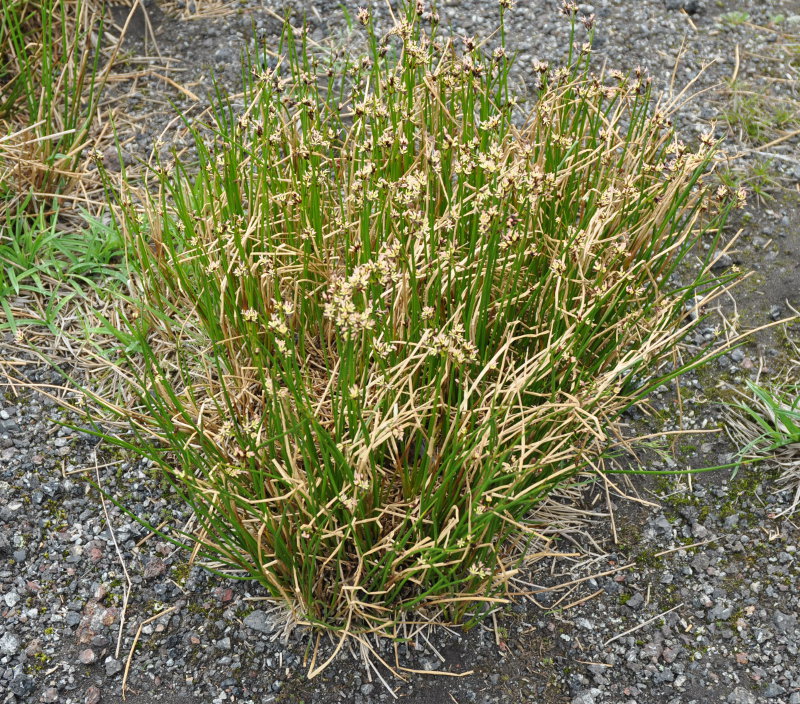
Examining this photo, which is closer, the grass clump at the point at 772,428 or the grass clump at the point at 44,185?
the grass clump at the point at 772,428

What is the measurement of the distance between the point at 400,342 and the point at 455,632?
0.89m

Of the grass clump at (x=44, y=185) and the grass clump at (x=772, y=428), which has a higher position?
the grass clump at (x=44, y=185)

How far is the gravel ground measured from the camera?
2.34 m

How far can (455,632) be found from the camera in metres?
2.44

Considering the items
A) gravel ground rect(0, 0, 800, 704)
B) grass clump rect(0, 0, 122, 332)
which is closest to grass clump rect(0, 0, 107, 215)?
grass clump rect(0, 0, 122, 332)

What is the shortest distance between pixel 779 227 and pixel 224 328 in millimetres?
2368

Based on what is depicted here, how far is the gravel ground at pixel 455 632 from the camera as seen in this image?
234 centimetres

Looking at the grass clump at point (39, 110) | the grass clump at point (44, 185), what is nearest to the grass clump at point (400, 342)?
the grass clump at point (44, 185)

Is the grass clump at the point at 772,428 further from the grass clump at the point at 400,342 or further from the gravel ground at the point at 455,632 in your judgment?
the grass clump at the point at 400,342

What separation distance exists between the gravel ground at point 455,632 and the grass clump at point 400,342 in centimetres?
13

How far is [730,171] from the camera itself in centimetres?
370

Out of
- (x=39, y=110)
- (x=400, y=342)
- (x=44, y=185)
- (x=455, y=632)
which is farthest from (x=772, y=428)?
(x=39, y=110)

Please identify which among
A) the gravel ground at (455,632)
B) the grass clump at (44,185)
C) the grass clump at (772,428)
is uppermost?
the grass clump at (44,185)

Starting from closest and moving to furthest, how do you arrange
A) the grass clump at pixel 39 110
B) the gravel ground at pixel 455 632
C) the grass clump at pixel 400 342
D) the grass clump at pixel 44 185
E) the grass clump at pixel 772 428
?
the grass clump at pixel 400 342, the gravel ground at pixel 455 632, the grass clump at pixel 772 428, the grass clump at pixel 44 185, the grass clump at pixel 39 110
